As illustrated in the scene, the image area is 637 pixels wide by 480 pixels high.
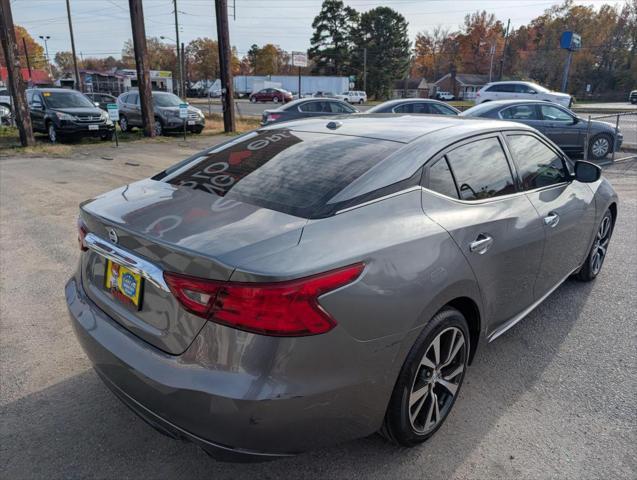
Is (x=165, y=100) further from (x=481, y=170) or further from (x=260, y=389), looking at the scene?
(x=260, y=389)

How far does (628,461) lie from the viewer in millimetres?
2424

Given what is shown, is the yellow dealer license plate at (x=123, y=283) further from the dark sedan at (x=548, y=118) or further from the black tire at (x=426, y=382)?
the dark sedan at (x=548, y=118)

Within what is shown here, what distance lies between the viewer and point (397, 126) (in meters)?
3.04

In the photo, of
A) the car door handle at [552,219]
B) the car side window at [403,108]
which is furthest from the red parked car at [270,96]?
the car door handle at [552,219]

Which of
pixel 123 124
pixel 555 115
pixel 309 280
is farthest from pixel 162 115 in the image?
pixel 309 280

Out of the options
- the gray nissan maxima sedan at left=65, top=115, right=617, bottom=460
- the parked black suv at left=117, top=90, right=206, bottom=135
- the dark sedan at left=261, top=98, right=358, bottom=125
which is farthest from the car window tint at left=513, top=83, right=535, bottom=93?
the gray nissan maxima sedan at left=65, top=115, right=617, bottom=460

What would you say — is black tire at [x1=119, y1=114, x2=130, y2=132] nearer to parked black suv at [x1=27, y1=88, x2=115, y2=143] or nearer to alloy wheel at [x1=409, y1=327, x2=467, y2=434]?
parked black suv at [x1=27, y1=88, x2=115, y2=143]

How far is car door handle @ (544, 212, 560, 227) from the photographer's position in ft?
10.8

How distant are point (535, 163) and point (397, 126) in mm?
1174

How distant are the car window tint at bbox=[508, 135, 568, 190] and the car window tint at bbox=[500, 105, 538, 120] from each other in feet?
28.7

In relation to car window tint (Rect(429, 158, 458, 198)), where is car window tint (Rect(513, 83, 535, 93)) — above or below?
above

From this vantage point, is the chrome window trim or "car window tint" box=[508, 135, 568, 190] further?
"car window tint" box=[508, 135, 568, 190]

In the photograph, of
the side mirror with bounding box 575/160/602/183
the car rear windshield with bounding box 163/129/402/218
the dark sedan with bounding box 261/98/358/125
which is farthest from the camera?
the dark sedan with bounding box 261/98/358/125

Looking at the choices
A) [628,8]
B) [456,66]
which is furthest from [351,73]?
[628,8]
